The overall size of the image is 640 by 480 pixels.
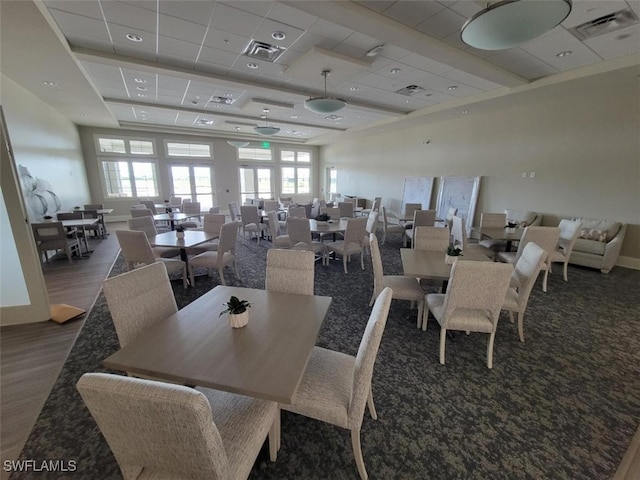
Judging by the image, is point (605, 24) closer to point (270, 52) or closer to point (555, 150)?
point (555, 150)

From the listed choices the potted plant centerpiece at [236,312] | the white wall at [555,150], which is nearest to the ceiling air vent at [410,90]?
the white wall at [555,150]

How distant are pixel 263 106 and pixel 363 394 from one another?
21.0 feet

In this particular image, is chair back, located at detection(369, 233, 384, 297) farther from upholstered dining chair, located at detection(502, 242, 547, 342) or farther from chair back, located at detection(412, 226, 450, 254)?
upholstered dining chair, located at detection(502, 242, 547, 342)

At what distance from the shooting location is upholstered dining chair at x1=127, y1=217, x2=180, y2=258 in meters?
3.99

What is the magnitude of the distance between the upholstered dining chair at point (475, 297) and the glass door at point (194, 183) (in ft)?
34.3

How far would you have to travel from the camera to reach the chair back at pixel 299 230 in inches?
161

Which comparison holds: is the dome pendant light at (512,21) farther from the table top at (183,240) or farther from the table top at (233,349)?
the table top at (183,240)

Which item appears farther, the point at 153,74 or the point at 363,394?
the point at 153,74

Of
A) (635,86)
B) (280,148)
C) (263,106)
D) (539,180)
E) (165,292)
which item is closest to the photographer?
(165,292)

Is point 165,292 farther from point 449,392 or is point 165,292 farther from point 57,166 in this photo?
point 57,166

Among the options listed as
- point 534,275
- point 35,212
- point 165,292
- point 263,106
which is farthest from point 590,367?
point 35,212

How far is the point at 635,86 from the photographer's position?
428 centimetres

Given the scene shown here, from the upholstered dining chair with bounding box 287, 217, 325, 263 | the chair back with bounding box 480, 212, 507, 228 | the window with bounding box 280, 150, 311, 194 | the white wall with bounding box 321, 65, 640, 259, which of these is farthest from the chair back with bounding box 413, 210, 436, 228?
the window with bounding box 280, 150, 311, 194

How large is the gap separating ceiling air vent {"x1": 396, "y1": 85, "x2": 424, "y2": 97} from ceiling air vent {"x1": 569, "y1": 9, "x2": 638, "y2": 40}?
7.67 feet
